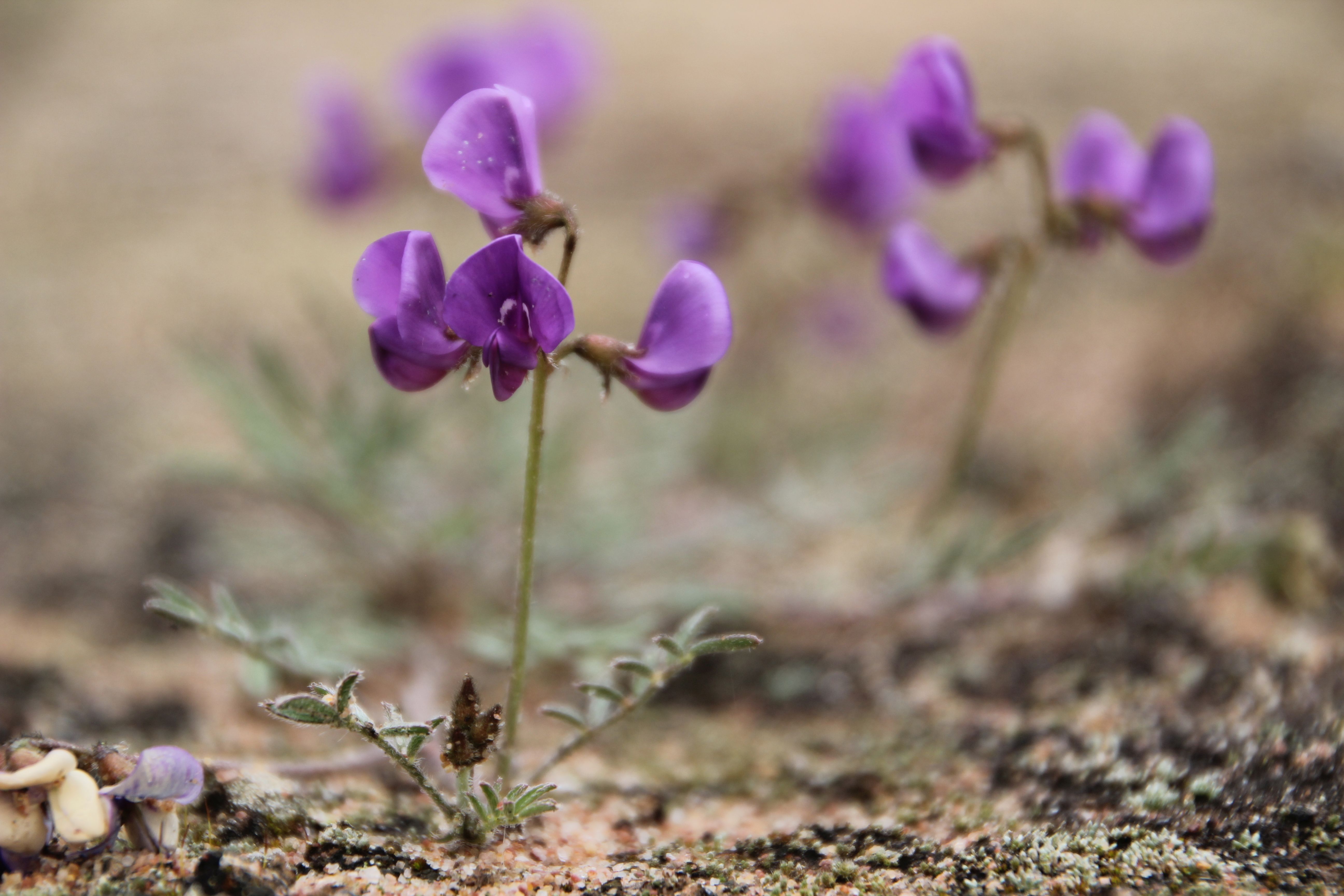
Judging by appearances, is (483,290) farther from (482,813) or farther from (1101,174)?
(1101,174)

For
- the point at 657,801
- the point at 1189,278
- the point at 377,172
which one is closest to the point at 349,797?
the point at 657,801

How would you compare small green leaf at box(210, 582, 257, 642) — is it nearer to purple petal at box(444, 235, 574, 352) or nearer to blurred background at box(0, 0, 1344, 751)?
blurred background at box(0, 0, 1344, 751)

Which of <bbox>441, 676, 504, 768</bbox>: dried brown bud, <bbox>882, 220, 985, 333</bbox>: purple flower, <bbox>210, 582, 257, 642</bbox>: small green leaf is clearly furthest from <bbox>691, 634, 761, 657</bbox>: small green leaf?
<bbox>882, 220, 985, 333</bbox>: purple flower

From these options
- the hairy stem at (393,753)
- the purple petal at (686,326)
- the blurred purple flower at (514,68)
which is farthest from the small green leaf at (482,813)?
the blurred purple flower at (514,68)

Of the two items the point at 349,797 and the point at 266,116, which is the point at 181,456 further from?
the point at 266,116

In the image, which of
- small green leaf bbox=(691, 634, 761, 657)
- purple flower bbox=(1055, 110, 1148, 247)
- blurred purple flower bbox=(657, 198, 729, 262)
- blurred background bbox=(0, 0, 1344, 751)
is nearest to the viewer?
small green leaf bbox=(691, 634, 761, 657)

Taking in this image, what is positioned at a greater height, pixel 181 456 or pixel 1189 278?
pixel 1189 278
